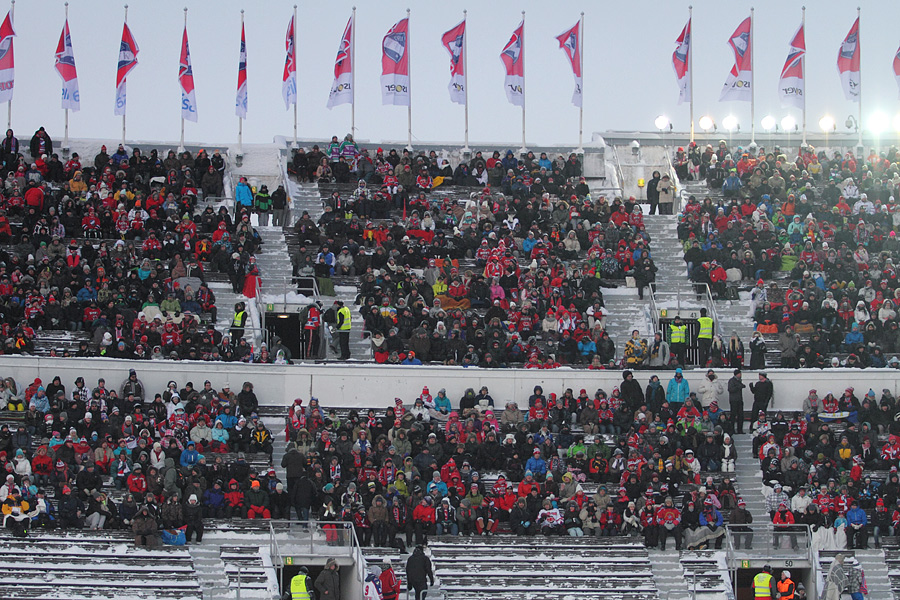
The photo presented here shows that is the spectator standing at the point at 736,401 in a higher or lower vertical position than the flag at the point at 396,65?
lower

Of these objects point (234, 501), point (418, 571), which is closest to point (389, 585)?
point (418, 571)

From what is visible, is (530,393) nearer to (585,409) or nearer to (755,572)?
(585,409)

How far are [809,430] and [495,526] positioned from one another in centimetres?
774

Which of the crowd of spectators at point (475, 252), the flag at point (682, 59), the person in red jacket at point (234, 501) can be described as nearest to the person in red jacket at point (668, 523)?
the crowd of spectators at point (475, 252)

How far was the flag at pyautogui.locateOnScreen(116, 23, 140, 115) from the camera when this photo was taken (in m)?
49.7

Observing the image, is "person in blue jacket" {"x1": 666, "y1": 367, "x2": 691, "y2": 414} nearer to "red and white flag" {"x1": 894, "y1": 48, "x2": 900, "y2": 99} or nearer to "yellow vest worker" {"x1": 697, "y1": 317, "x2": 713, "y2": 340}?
"yellow vest worker" {"x1": 697, "y1": 317, "x2": 713, "y2": 340}

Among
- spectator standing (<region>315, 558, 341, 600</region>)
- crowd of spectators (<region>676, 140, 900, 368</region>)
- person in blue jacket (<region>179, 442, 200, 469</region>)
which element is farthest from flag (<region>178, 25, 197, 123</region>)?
A: spectator standing (<region>315, 558, 341, 600</region>)

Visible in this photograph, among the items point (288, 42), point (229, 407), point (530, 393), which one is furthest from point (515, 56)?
point (229, 407)

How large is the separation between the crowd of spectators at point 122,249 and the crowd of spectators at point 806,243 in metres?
12.2

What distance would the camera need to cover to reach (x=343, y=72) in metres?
50.8

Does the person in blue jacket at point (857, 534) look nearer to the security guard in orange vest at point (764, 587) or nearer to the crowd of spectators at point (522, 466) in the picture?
the crowd of spectators at point (522, 466)

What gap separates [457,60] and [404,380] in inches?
A: 593

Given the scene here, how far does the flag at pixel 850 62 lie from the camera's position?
52.5 m

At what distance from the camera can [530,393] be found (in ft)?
131
